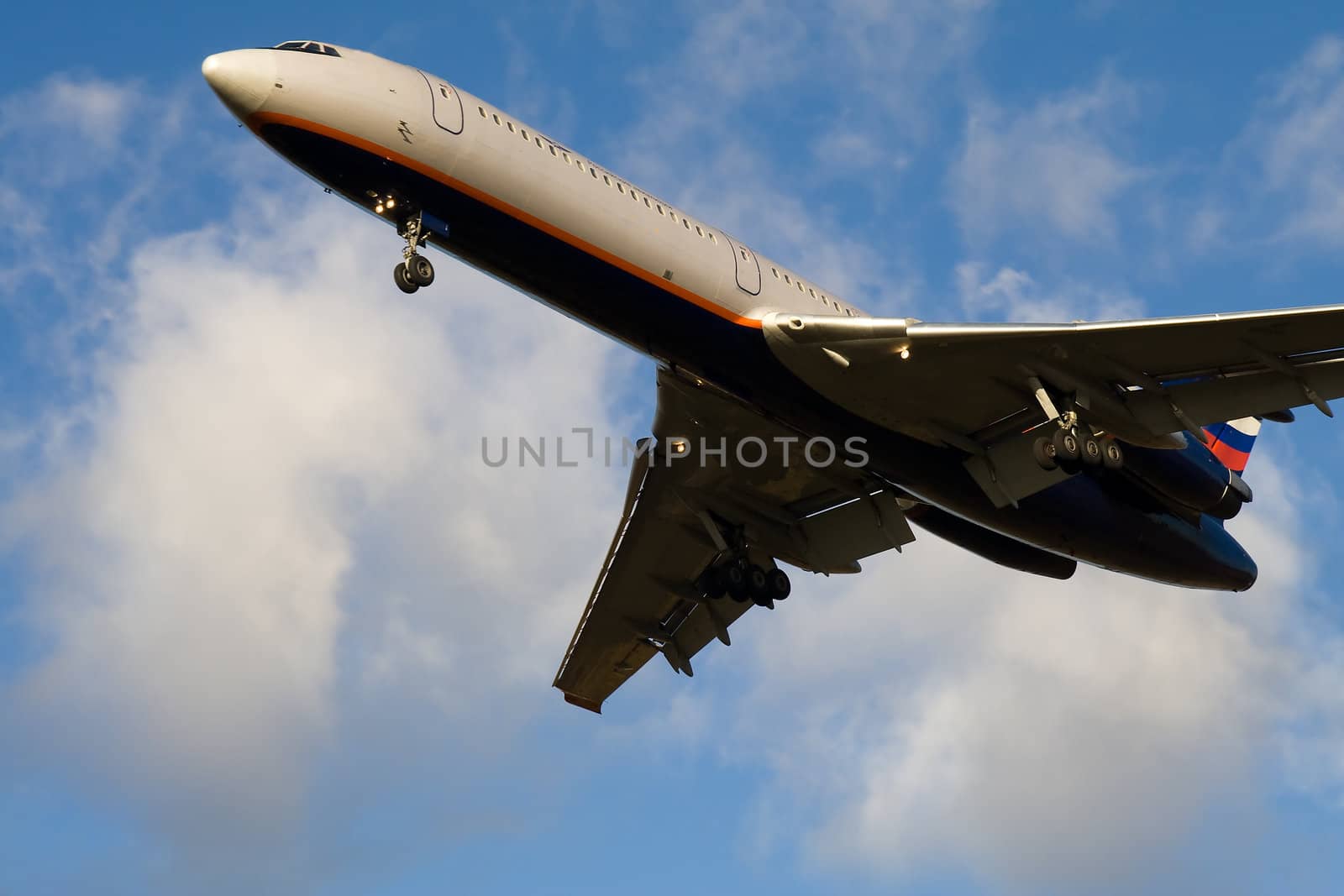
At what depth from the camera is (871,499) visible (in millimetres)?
30453

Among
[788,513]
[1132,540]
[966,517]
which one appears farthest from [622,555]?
[1132,540]

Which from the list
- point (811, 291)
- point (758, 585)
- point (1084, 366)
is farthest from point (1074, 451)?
point (758, 585)

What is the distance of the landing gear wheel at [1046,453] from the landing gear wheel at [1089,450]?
42cm

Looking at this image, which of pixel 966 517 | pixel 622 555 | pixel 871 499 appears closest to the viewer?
pixel 966 517

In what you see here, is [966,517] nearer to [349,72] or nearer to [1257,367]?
[1257,367]

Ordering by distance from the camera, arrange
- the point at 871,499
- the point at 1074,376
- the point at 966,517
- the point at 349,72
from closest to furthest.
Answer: the point at 349,72, the point at 1074,376, the point at 966,517, the point at 871,499

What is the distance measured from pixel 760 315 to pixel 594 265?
9.67ft

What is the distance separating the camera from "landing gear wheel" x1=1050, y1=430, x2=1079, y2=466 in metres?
25.5

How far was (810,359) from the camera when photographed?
25.7 metres

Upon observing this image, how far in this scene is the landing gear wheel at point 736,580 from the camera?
31.3 metres

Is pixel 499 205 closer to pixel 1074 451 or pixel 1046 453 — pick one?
pixel 1046 453

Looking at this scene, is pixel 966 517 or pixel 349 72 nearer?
pixel 349 72

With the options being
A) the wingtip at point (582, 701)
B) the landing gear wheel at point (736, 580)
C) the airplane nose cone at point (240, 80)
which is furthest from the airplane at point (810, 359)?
the wingtip at point (582, 701)

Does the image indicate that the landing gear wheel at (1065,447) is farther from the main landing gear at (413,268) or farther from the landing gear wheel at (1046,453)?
the main landing gear at (413,268)
